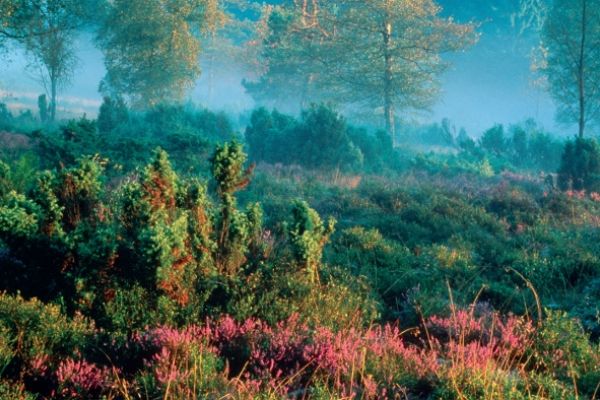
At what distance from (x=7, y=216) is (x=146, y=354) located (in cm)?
244

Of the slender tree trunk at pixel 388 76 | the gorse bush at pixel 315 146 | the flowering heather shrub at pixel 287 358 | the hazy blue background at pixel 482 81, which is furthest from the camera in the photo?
the hazy blue background at pixel 482 81

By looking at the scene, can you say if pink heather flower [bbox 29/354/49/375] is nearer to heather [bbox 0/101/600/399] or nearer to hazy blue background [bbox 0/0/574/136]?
heather [bbox 0/101/600/399]

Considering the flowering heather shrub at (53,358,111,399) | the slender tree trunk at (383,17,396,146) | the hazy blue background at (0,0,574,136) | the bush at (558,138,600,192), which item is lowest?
the flowering heather shrub at (53,358,111,399)

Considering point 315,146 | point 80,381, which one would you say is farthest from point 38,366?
point 315,146

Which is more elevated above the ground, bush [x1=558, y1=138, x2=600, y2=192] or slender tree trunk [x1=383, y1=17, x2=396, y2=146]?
slender tree trunk [x1=383, y1=17, x2=396, y2=146]

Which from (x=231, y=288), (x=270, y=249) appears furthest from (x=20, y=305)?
(x=270, y=249)

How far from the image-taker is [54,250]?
5.29m

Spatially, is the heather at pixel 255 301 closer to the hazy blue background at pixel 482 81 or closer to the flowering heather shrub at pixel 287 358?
the flowering heather shrub at pixel 287 358

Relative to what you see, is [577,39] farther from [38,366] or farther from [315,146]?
[38,366]

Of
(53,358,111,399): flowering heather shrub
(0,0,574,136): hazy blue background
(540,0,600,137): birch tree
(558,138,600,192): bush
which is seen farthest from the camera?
(0,0,574,136): hazy blue background

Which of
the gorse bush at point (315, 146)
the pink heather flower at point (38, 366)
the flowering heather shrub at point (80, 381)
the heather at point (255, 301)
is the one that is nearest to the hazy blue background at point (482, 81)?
the gorse bush at point (315, 146)

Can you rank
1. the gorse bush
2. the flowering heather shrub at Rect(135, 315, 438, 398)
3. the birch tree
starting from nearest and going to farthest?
the flowering heather shrub at Rect(135, 315, 438, 398)
the gorse bush
the birch tree

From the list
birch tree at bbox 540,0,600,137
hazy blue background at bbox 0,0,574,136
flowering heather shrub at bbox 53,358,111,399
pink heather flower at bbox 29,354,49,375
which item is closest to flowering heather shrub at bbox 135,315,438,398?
flowering heather shrub at bbox 53,358,111,399

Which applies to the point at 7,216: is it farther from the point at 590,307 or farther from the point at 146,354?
the point at 590,307
